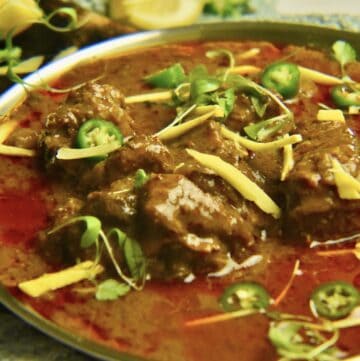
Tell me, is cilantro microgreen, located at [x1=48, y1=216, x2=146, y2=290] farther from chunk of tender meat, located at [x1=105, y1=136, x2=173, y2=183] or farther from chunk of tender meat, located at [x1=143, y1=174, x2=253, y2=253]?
chunk of tender meat, located at [x1=105, y1=136, x2=173, y2=183]

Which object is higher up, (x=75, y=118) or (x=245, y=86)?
(x=75, y=118)

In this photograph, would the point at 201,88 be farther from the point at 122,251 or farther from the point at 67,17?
the point at 67,17

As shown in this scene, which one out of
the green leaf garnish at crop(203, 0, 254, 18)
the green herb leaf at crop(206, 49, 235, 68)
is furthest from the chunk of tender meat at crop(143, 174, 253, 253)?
the green leaf garnish at crop(203, 0, 254, 18)

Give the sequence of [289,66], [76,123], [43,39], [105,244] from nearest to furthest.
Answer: [105,244], [76,123], [289,66], [43,39]

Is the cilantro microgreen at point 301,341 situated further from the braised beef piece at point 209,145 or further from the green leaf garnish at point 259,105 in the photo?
the green leaf garnish at point 259,105

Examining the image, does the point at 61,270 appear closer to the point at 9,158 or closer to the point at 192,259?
the point at 192,259

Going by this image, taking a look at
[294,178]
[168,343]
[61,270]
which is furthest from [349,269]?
[61,270]

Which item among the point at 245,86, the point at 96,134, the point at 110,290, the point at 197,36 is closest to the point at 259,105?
the point at 245,86
